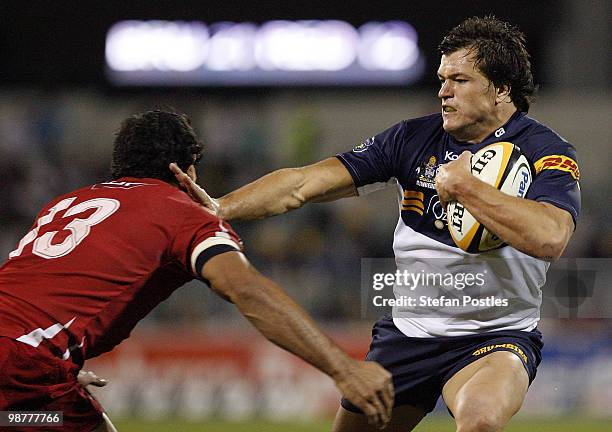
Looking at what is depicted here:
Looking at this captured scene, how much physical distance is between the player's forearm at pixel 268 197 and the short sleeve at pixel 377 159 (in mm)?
299

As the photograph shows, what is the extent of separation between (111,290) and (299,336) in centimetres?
86

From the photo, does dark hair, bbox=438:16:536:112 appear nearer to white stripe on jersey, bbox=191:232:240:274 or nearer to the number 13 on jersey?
white stripe on jersey, bbox=191:232:240:274

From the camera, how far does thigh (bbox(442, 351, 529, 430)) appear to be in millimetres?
4664

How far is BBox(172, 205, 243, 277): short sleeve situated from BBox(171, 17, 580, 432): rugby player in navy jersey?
0.48m

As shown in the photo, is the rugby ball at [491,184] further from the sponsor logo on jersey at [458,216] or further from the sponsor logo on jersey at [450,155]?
the sponsor logo on jersey at [450,155]

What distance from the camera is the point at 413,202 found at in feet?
18.5

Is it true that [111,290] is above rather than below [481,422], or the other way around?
above

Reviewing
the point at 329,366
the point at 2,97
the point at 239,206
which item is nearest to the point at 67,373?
the point at 329,366

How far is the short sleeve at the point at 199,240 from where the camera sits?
4.28 metres

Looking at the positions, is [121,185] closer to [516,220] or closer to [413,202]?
[413,202]

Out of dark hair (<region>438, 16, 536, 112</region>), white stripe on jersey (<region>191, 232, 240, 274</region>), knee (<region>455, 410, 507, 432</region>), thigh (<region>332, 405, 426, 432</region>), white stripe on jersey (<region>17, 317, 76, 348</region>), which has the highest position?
dark hair (<region>438, 16, 536, 112</region>)

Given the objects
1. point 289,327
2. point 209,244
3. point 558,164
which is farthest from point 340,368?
point 558,164

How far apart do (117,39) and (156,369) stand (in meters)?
7.35

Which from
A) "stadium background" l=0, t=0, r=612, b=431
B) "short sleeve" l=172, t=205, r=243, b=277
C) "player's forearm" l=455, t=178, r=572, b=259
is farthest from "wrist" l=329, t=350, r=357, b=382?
"stadium background" l=0, t=0, r=612, b=431
